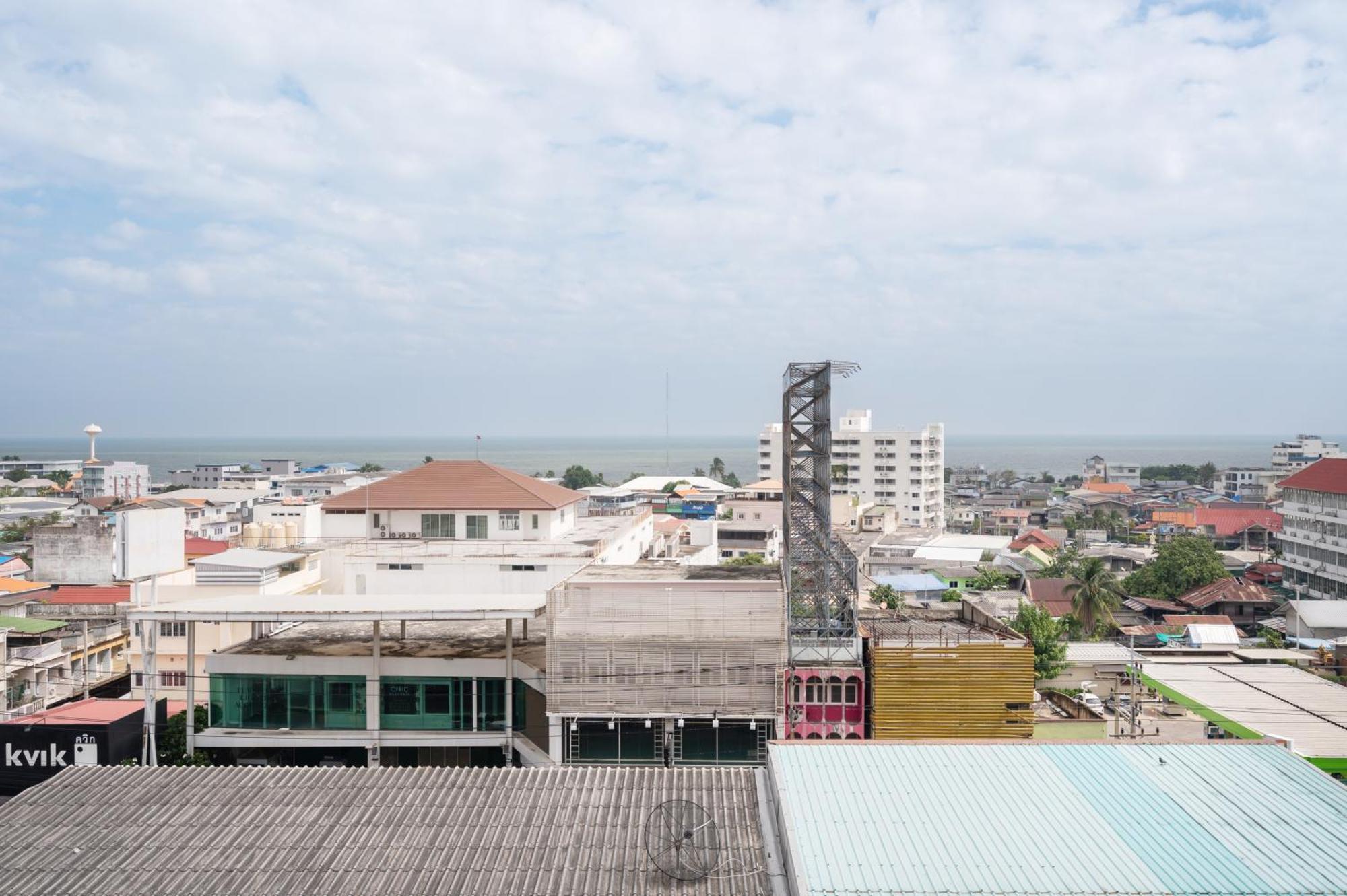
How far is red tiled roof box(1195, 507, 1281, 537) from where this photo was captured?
92.2 metres

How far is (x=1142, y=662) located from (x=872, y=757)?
18.6 metres

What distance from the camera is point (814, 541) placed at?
2498cm

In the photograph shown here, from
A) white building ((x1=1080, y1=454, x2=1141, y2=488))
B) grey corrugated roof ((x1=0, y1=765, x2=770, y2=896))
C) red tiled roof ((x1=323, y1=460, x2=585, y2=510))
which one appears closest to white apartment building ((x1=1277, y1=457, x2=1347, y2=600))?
red tiled roof ((x1=323, y1=460, x2=585, y2=510))

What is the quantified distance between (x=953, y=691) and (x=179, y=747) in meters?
20.1

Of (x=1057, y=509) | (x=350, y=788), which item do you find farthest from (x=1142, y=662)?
(x=1057, y=509)

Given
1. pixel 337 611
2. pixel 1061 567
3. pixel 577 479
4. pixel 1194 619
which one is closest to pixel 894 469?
pixel 1061 567

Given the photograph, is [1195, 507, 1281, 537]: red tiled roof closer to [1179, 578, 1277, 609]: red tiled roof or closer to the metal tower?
[1179, 578, 1277, 609]: red tiled roof

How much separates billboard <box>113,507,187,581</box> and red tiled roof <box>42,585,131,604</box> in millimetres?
12698

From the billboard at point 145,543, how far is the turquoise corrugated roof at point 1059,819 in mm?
22002

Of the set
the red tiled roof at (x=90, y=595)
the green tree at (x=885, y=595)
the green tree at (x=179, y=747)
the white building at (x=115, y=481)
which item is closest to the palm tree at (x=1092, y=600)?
the green tree at (x=885, y=595)

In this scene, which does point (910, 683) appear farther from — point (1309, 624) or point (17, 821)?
point (1309, 624)

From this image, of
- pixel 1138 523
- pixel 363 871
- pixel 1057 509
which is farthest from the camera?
pixel 1057 509

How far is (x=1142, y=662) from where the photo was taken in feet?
96.6

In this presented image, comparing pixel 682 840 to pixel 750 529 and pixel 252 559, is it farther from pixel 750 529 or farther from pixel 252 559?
pixel 750 529
